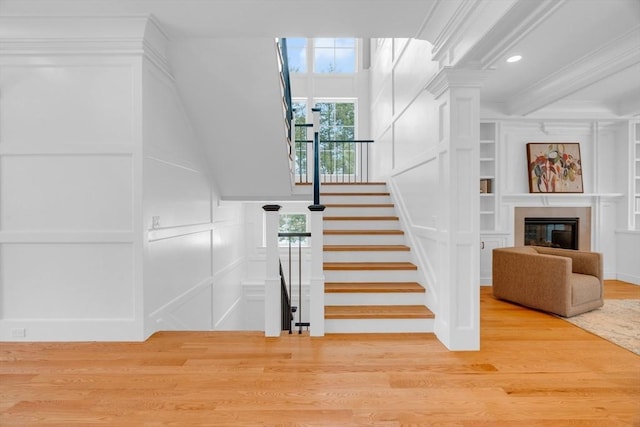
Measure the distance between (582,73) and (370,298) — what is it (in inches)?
140

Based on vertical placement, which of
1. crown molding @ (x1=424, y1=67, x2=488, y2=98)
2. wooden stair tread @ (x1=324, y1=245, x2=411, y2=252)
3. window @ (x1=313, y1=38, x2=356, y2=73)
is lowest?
wooden stair tread @ (x1=324, y1=245, x2=411, y2=252)

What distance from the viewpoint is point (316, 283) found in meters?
3.22

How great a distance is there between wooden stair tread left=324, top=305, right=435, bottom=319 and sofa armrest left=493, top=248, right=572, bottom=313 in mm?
1668

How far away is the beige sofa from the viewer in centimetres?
394

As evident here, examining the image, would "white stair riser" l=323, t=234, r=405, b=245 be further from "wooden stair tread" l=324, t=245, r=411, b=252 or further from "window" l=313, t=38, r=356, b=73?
"window" l=313, t=38, r=356, b=73

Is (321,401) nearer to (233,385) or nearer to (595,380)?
(233,385)

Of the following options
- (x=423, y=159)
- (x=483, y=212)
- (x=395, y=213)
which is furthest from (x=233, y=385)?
(x=483, y=212)

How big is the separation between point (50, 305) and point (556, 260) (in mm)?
5125

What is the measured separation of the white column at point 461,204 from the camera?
114 inches

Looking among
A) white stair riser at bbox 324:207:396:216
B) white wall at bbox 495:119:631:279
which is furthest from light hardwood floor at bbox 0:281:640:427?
white wall at bbox 495:119:631:279

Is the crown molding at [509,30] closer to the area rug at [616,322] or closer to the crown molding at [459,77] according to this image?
the crown molding at [459,77]

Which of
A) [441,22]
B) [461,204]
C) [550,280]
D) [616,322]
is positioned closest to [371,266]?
[461,204]

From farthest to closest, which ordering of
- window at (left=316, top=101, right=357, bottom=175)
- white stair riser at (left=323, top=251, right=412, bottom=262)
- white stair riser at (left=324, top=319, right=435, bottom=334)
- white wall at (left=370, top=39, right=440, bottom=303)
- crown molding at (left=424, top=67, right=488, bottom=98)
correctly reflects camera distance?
window at (left=316, top=101, right=357, bottom=175)
white stair riser at (left=323, top=251, right=412, bottom=262)
white wall at (left=370, top=39, right=440, bottom=303)
white stair riser at (left=324, top=319, right=435, bottom=334)
crown molding at (left=424, top=67, right=488, bottom=98)

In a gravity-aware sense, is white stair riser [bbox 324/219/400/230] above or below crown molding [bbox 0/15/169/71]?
below
